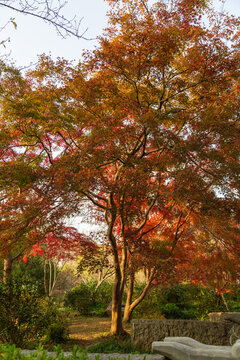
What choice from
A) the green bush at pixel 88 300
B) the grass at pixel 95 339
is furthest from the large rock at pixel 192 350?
the green bush at pixel 88 300

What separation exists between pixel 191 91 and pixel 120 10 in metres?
2.16

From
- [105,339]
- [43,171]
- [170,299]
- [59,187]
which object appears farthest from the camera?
[170,299]

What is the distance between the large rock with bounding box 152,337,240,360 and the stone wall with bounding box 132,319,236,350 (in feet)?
7.53

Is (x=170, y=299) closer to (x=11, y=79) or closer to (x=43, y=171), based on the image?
(x=43, y=171)

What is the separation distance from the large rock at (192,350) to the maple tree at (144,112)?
8.64 feet

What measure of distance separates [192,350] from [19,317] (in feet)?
10.9

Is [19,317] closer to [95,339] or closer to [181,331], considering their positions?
[95,339]

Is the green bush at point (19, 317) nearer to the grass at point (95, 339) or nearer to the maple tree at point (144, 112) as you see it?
the grass at point (95, 339)

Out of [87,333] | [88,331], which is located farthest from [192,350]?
[88,331]

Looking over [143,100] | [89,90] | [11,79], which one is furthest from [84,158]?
[11,79]

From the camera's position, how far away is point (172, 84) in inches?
245

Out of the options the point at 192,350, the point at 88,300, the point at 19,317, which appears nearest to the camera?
the point at 192,350

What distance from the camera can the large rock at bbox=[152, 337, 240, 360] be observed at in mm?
2746

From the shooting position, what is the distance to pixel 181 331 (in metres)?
5.43
